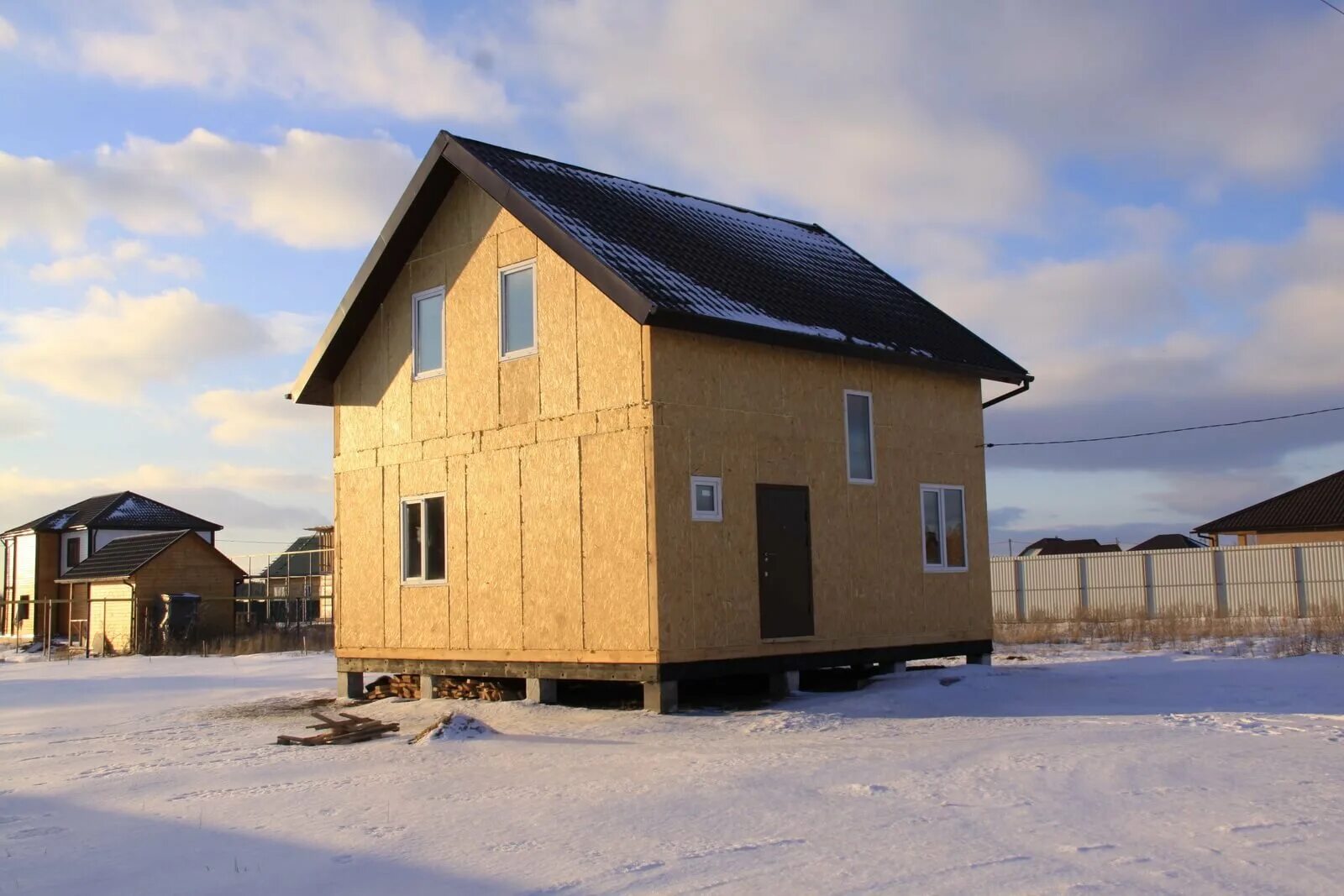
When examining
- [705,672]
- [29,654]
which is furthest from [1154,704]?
[29,654]

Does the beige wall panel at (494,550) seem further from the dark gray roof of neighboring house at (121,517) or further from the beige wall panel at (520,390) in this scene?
the dark gray roof of neighboring house at (121,517)

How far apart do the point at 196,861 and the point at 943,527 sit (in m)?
12.7

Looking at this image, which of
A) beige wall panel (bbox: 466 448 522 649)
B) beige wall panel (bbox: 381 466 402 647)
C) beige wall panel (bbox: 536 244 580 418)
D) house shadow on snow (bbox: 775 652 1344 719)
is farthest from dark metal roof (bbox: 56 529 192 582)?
house shadow on snow (bbox: 775 652 1344 719)

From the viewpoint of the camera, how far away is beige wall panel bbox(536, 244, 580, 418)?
15.3 meters

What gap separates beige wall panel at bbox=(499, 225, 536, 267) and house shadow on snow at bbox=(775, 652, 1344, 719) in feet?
21.3

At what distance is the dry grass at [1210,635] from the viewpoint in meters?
20.9

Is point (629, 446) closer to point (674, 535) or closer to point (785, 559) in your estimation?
point (674, 535)

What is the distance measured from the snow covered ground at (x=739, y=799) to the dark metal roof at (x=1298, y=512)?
32356 mm

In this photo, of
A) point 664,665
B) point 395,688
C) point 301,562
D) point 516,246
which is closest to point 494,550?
point 664,665

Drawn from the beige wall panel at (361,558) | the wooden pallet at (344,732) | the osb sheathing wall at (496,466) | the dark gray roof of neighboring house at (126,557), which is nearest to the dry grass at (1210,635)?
the osb sheathing wall at (496,466)

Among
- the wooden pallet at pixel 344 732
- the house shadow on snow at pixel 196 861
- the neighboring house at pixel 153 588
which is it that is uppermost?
the neighboring house at pixel 153 588

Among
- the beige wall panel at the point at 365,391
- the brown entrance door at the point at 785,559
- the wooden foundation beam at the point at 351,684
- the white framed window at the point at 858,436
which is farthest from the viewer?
the wooden foundation beam at the point at 351,684

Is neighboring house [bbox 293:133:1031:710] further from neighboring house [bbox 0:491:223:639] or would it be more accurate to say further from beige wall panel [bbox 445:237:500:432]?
neighboring house [bbox 0:491:223:639]

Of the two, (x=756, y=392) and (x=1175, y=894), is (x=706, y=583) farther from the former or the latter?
(x=1175, y=894)
